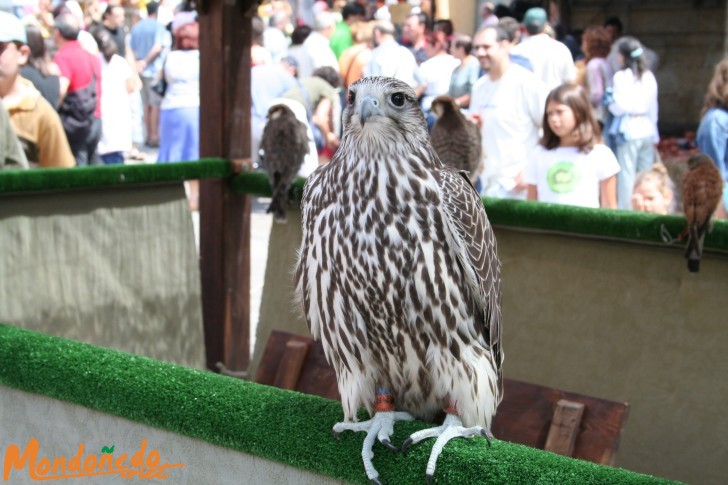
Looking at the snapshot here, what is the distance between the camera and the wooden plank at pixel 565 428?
3.62 m

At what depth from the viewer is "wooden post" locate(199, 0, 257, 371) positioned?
16.9 feet

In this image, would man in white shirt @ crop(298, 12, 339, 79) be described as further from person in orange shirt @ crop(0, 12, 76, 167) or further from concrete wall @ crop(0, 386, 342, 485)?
concrete wall @ crop(0, 386, 342, 485)

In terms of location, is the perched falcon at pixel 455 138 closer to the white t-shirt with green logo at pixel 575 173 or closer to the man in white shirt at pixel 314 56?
the white t-shirt with green logo at pixel 575 173

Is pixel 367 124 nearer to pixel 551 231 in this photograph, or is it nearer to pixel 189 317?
pixel 551 231

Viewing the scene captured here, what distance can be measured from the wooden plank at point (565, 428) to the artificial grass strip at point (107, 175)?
237 centimetres

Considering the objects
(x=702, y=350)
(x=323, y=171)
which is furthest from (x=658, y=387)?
(x=323, y=171)

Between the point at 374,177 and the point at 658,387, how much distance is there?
228 cm

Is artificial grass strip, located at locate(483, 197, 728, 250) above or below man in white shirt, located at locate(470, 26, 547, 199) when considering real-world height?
below

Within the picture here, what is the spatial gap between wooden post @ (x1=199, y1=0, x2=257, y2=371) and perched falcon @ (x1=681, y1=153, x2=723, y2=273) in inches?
95.6

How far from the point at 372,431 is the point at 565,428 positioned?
156cm

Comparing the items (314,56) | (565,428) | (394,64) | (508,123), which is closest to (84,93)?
(314,56)

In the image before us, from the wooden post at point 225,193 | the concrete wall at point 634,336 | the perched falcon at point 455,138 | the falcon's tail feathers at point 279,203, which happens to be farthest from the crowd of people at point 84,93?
the concrete wall at point 634,336

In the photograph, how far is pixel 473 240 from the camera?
2555 millimetres

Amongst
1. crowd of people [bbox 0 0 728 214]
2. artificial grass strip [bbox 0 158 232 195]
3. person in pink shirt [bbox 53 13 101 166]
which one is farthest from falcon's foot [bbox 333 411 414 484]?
person in pink shirt [bbox 53 13 101 166]
